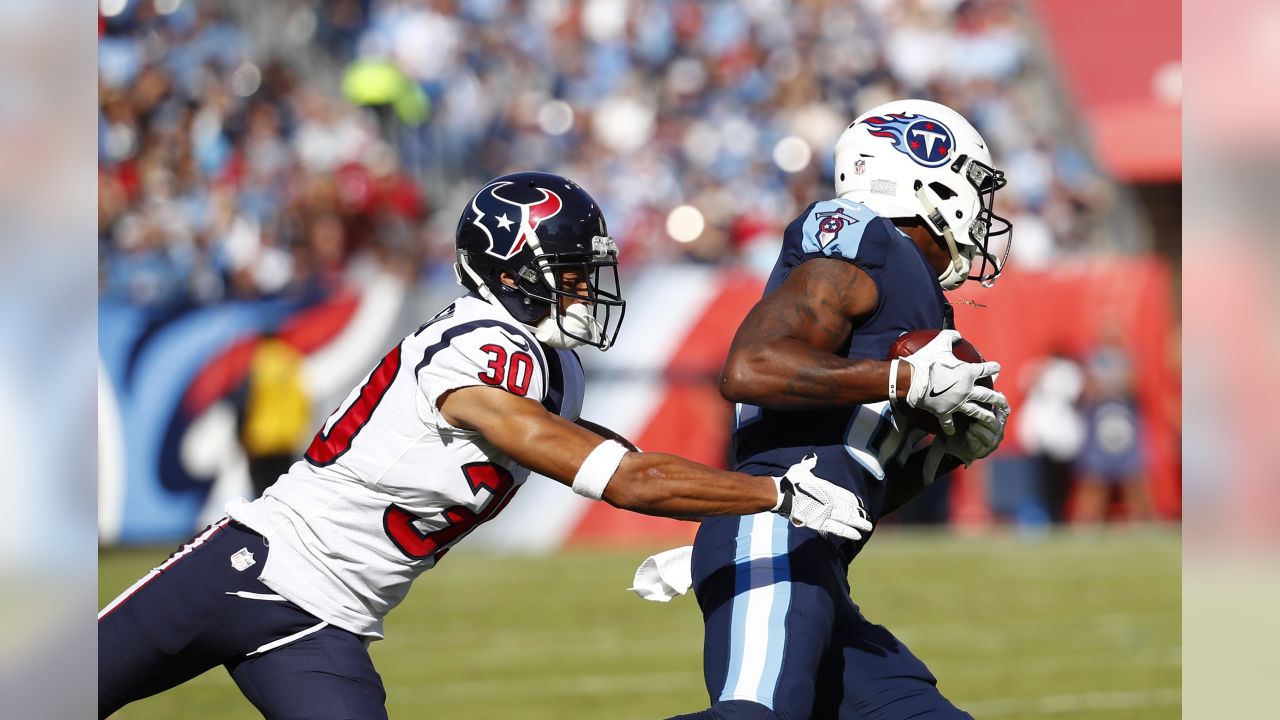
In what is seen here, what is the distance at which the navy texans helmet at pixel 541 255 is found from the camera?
11.5ft

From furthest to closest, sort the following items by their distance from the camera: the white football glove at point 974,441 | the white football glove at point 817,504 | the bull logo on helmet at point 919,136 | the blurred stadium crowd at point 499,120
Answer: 1. the blurred stadium crowd at point 499,120
2. the bull logo on helmet at point 919,136
3. the white football glove at point 974,441
4. the white football glove at point 817,504

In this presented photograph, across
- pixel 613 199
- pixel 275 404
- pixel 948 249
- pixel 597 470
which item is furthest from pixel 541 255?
pixel 613 199

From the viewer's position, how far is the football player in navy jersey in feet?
10.3

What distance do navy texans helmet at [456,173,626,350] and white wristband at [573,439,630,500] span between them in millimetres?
446

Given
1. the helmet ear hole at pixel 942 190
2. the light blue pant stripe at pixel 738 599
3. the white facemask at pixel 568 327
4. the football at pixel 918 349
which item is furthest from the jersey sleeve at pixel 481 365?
the helmet ear hole at pixel 942 190

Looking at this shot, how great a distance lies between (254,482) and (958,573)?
4.93 metres

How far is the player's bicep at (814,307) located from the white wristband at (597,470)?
1.11 feet

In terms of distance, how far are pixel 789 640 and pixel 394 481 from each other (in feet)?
2.97

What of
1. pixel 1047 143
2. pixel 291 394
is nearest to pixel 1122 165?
pixel 1047 143

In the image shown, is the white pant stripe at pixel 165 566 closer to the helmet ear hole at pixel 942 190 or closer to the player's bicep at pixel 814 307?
the player's bicep at pixel 814 307

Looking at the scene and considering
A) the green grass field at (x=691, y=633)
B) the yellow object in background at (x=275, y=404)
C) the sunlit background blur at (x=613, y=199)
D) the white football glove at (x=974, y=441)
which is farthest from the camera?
the sunlit background blur at (x=613, y=199)

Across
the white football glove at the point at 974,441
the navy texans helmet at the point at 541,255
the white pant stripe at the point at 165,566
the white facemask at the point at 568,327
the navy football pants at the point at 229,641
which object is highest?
the navy texans helmet at the point at 541,255
